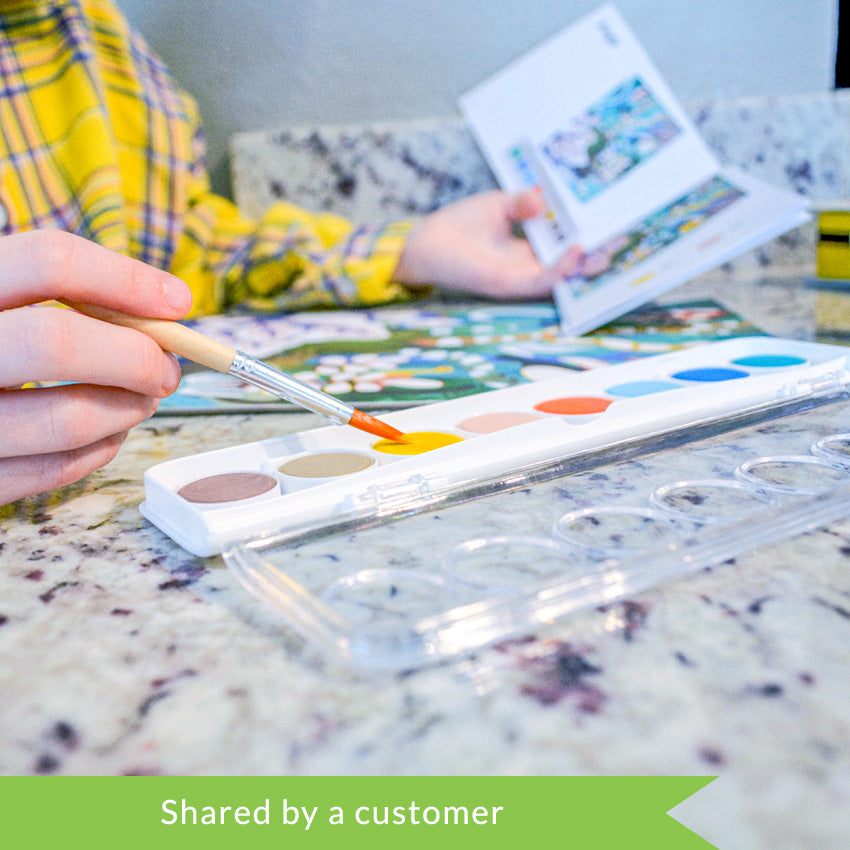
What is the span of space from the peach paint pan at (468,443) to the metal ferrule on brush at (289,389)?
0.06 ft

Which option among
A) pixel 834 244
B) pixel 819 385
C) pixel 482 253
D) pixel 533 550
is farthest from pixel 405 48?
pixel 533 550

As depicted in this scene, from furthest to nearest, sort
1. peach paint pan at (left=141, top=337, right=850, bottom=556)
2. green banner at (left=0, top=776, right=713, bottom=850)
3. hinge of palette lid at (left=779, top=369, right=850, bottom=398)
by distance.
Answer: hinge of palette lid at (left=779, top=369, right=850, bottom=398)
peach paint pan at (left=141, top=337, right=850, bottom=556)
green banner at (left=0, top=776, right=713, bottom=850)

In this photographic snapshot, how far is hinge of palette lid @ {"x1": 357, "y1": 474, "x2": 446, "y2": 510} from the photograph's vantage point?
0.33m

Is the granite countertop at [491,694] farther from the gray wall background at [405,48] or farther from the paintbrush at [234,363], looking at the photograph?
the gray wall background at [405,48]

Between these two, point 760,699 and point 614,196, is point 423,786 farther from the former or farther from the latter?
point 614,196

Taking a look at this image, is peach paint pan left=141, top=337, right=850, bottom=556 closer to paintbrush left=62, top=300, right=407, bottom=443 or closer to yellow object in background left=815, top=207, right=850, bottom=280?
paintbrush left=62, top=300, right=407, bottom=443

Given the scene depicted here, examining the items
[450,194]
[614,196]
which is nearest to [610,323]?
[614,196]

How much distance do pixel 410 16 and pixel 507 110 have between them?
177 mm

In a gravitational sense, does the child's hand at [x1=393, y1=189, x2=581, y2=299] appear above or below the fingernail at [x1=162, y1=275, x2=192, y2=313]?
below

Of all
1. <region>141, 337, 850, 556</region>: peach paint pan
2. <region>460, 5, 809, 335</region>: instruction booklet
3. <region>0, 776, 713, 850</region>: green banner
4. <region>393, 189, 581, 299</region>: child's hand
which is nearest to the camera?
<region>0, 776, 713, 850</region>: green banner

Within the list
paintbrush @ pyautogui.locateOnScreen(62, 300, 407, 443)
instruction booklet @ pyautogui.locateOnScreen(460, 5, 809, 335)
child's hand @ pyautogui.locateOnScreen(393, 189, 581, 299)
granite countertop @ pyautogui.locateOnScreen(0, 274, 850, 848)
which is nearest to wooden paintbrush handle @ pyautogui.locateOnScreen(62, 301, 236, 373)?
paintbrush @ pyautogui.locateOnScreen(62, 300, 407, 443)

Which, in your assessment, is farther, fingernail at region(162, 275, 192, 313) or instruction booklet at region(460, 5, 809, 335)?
instruction booklet at region(460, 5, 809, 335)

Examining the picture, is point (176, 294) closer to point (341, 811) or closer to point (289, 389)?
point (289, 389)

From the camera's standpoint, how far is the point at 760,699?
0.22 meters
